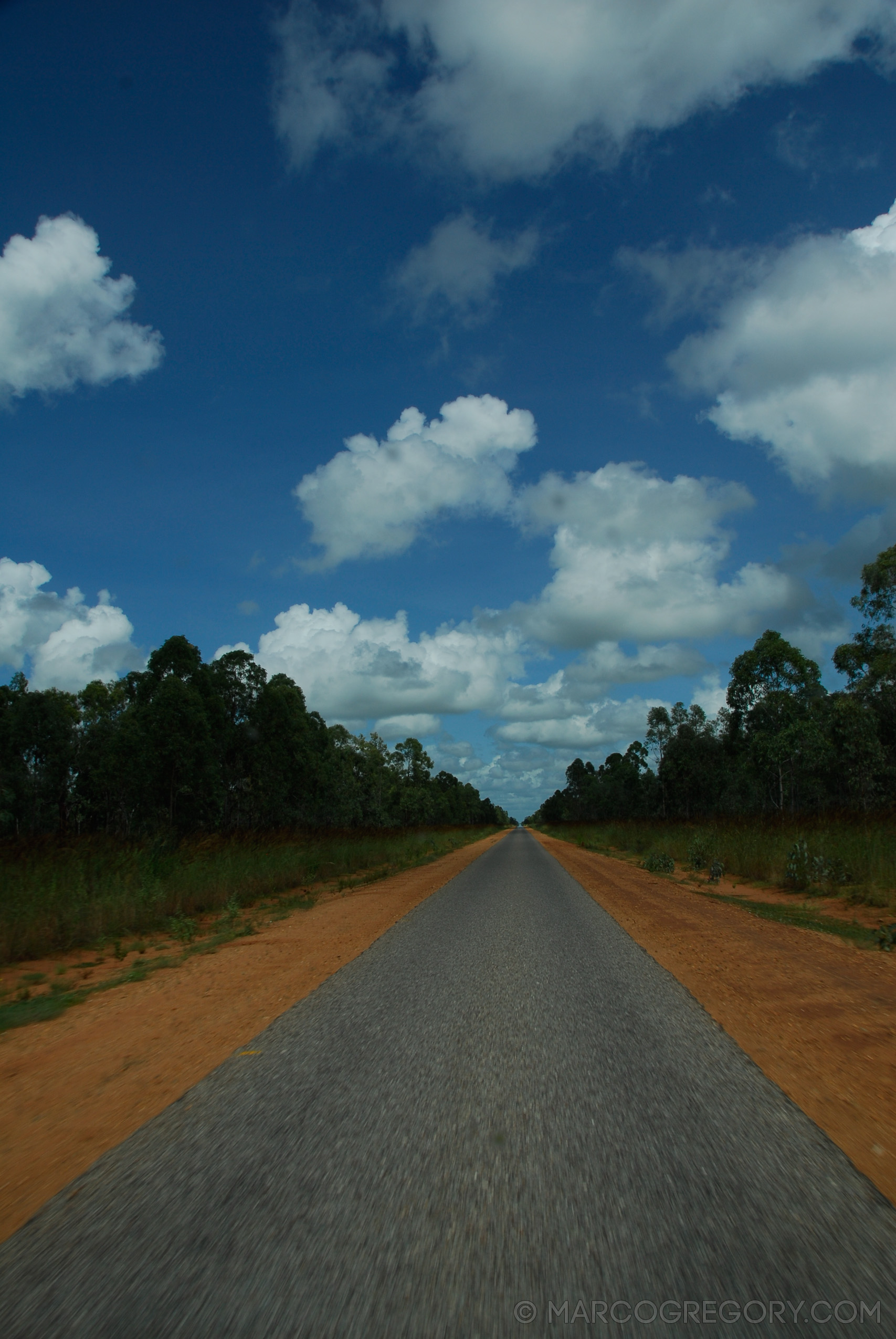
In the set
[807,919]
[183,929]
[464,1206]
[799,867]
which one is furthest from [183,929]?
[799,867]

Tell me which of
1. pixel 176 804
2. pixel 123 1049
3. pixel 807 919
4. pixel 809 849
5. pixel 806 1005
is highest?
pixel 176 804

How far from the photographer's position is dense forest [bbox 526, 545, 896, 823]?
33625 mm

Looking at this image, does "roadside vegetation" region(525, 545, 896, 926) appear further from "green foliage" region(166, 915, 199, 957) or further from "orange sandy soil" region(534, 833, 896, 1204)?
"green foliage" region(166, 915, 199, 957)

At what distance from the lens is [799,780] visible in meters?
47.4

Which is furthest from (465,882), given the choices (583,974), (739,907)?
(583,974)

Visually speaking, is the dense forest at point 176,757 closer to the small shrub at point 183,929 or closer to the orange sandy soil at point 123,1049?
the small shrub at point 183,929

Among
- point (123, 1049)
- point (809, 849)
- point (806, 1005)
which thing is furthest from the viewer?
point (809, 849)

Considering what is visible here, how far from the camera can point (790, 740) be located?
4369 centimetres

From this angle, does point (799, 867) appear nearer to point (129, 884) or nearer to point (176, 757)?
point (129, 884)

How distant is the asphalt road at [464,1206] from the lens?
2.12 meters

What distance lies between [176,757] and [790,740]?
36.0m

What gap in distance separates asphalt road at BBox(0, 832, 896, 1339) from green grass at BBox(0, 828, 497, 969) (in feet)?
19.4

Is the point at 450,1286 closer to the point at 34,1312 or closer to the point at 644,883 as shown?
the point at 34,1312

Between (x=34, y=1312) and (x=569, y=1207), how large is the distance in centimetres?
181
